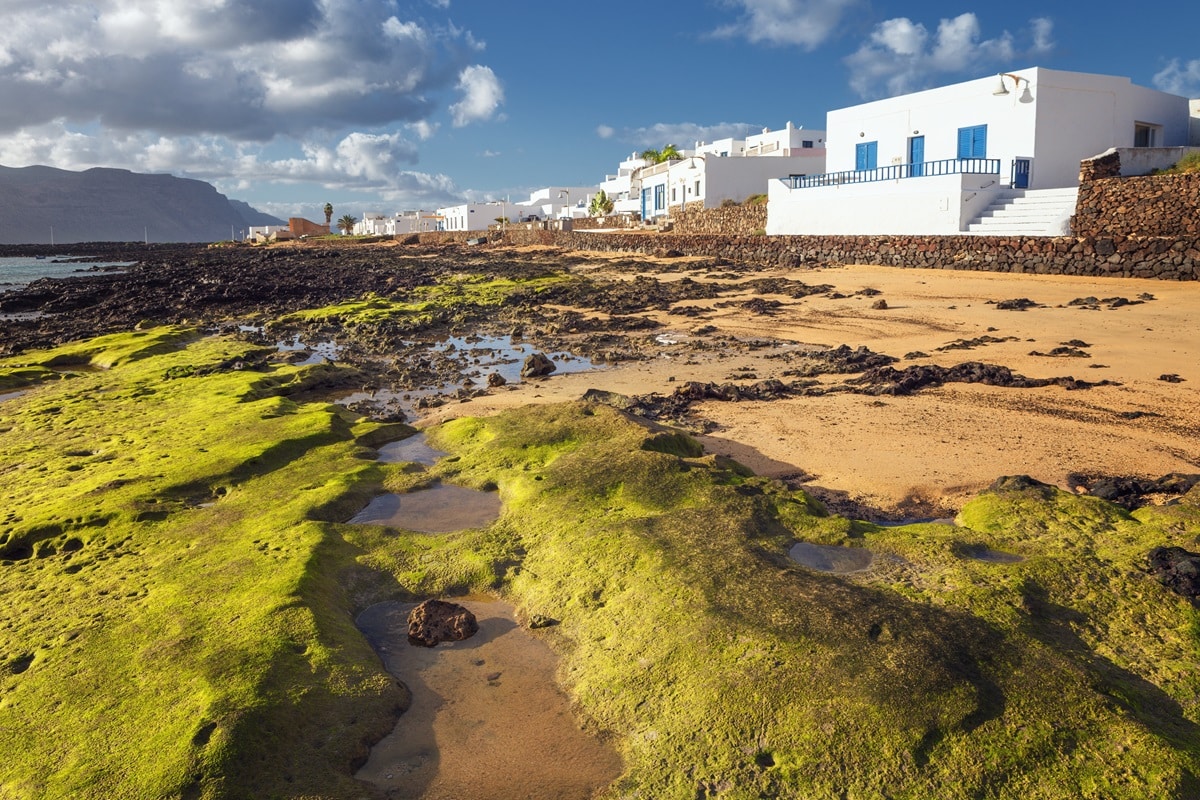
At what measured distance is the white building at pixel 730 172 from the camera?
48812 mm

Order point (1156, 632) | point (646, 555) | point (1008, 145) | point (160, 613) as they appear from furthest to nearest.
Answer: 1. point (1008, 145)
2. point (646, 555)
3. point (160, 613)
4. point (1156, 632)

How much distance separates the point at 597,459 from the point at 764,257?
26.3 m

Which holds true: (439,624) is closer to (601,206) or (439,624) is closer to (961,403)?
(961,403)

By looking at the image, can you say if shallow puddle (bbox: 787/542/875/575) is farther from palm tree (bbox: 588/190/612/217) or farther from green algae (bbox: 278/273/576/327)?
palm tree (bbox: 588/190/612/217)

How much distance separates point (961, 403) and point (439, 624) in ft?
24.8

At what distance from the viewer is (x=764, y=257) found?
104 feet

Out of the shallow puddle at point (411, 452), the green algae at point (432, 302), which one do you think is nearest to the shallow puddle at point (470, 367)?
the shallow puddle at point (411, 452)

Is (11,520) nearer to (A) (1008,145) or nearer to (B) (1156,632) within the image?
(B) (1156,632)

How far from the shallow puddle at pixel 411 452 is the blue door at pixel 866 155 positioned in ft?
105

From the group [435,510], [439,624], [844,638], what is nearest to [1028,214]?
[435,510]

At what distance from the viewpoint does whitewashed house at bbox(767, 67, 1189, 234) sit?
26.5 metres

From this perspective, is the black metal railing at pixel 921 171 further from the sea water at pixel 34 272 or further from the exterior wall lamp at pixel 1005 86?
the sea water at pixel 34 272

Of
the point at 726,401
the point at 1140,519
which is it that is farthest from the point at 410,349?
the point at 1140,519

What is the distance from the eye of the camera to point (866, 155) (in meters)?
36.3
